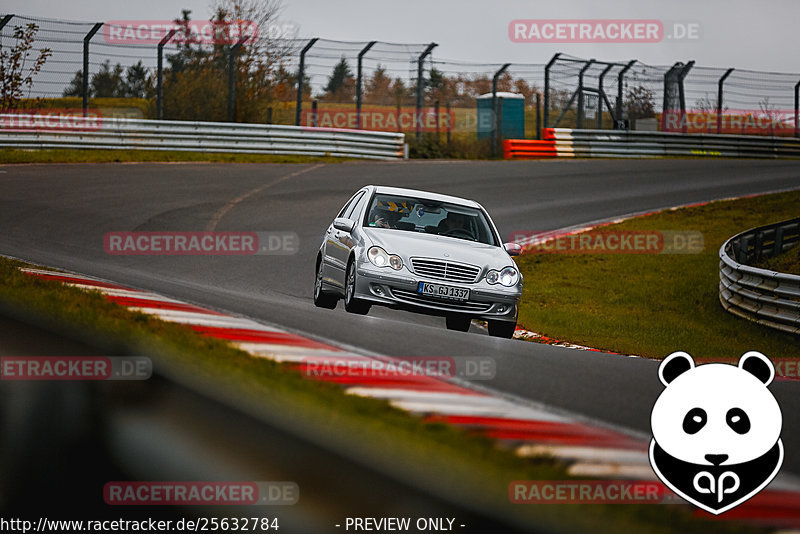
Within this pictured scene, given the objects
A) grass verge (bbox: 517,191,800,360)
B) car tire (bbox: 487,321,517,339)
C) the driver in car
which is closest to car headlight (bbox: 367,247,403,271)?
the driver in car

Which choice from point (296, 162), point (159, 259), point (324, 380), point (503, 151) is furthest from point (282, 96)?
point (324, 380)

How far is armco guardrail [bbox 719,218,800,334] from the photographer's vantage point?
495 inches

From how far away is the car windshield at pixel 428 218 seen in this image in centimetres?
1047

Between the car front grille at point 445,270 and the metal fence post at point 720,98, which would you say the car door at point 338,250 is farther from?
the metal fence post at point 720,98

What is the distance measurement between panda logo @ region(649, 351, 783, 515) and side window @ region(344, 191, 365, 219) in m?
6.97

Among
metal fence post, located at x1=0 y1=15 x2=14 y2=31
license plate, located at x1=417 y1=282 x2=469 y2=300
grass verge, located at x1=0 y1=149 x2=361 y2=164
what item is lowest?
license plate, located at x1=417 y1=282 x2=469 y2=300

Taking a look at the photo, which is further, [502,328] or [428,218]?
[428,218]

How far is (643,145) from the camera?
3481 cm

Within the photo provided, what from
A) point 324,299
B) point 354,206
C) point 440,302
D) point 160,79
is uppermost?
point 160,79

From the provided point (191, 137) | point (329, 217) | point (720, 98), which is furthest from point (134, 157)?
point (720, 98)

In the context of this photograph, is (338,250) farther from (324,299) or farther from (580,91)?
(580,91)

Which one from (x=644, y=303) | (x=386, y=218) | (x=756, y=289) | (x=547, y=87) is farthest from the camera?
(x=547, y=87)

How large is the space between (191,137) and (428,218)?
18.1m

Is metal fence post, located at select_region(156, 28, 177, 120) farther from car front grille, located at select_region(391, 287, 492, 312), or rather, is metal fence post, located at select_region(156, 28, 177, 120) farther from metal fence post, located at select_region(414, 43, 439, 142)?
car front grille, located at select_region(391, 287, 492, 312)
